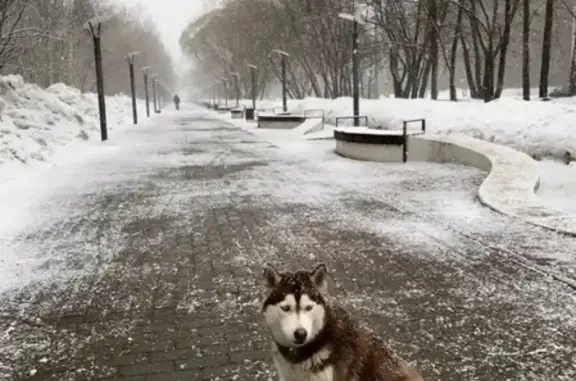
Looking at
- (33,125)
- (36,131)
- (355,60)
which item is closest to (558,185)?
(355,60)

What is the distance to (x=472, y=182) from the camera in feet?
41.7

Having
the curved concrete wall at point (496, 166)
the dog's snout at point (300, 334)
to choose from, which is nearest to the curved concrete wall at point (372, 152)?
the curved concrete wall at point (496, 166)

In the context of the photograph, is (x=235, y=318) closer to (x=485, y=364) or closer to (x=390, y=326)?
(x=390, y=326)

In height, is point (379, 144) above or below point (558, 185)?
above

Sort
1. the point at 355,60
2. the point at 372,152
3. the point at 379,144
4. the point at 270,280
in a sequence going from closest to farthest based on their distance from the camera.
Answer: the point at 270,280
the point at 379,144
the point at 372,152
the point at 355,60

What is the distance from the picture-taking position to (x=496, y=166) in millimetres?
12766

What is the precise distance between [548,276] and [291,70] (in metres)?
58.9

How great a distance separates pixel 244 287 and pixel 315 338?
3.61 m

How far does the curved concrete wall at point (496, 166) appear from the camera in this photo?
8914mm

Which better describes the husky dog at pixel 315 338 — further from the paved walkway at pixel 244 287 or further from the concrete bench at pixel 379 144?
the concrete bench at pixel 379 144

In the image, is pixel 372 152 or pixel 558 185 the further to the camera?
pixel 372 152

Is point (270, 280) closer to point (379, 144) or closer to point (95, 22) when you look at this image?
point (379, 144)

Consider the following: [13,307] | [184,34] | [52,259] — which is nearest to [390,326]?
[13,307]

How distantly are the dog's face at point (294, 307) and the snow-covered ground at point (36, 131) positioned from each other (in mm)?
13229
